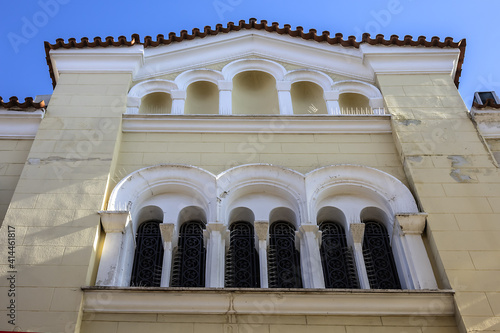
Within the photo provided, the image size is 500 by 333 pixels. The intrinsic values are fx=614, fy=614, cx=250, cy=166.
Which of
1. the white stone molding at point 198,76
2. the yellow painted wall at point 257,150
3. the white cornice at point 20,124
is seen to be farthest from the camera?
the white stone molding at point 198,76

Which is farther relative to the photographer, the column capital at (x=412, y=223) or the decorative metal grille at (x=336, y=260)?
the column capital at (x=412, y=223)

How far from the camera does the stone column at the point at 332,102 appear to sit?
30.6 feet

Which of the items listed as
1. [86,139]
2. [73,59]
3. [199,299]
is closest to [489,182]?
[199,299]

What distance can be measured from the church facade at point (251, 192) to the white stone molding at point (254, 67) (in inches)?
1.0

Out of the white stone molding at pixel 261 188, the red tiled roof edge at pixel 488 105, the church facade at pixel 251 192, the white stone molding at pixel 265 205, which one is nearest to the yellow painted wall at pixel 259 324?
the church facade at pixel 251 192

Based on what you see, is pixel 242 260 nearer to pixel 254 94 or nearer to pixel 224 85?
pixel 224 85

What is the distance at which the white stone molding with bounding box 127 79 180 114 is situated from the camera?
370 inches

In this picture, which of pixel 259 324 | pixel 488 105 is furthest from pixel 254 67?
pixel 259 324

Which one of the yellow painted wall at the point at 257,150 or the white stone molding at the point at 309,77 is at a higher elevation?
the white stone molding at the point at 309,77

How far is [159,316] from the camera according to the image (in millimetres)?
6172

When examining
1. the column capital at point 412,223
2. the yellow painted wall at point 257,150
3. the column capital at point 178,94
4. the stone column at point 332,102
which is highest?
the column capital at point 178,94

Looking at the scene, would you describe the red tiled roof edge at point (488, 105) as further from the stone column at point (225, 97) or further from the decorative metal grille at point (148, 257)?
the decorative metal grille at point (148, 257)

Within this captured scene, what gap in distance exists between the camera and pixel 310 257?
22.6ft

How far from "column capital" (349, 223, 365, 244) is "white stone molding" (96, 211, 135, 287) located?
→ 2.60m
